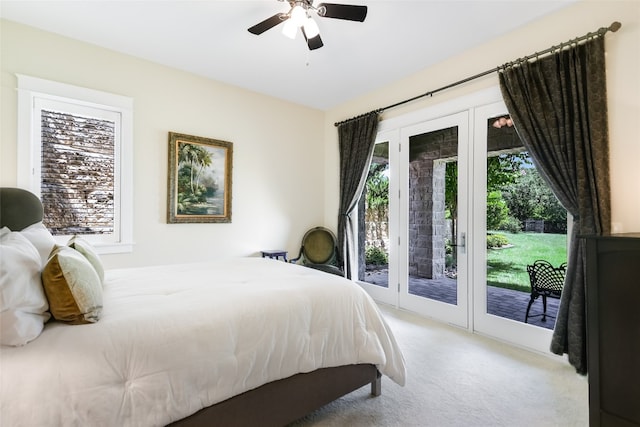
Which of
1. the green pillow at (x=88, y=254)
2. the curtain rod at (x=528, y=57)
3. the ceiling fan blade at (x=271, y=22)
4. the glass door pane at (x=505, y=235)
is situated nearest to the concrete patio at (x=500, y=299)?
the glass door pane at (x=505, y=235)

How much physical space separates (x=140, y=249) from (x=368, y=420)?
2.77 m

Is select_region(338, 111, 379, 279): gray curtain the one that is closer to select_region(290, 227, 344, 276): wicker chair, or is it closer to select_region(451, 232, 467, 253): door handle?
select_region(290, 227, 344, 276): wicker chair

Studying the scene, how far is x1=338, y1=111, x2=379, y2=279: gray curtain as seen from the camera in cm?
403

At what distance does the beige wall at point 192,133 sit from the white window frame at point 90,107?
0.06 metres

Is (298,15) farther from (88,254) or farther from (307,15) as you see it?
(88,254)

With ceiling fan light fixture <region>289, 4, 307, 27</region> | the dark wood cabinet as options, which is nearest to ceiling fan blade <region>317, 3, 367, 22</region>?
ceiling fan light fixture <region>289, 4, 307, 27</region>

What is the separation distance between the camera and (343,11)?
2059mm

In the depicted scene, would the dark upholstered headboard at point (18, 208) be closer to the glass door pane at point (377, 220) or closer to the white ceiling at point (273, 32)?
the white ceiling at point (273, 32)

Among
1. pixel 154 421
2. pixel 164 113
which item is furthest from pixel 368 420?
pixel 164 113

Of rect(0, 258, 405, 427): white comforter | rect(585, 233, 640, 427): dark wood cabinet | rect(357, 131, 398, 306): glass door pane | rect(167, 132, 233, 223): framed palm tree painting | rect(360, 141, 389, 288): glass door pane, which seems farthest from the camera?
rect(360, 141, 389, 288): glass door pane

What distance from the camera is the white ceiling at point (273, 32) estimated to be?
2.40m

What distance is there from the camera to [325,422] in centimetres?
172

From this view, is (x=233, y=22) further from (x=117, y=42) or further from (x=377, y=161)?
(x=377, y=161)

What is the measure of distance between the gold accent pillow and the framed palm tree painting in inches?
87.5
